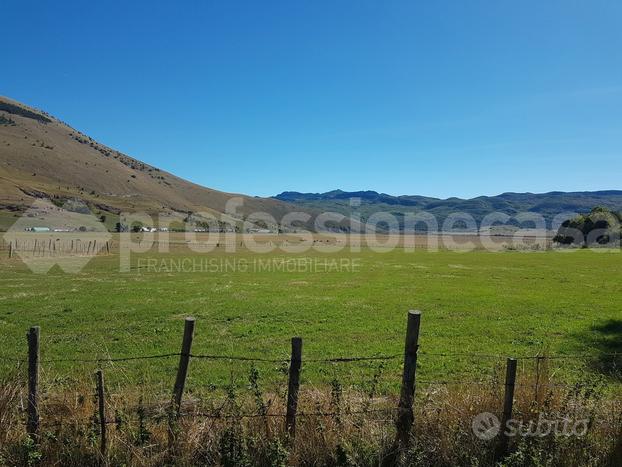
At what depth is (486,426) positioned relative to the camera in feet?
22.1

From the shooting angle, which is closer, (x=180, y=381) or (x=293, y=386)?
(x=293, y=386)

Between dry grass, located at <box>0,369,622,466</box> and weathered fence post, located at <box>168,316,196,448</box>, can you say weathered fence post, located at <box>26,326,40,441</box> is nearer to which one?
dry grass, located at <box>0,369,622,466</box>

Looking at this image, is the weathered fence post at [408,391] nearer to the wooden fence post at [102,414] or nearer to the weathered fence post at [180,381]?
the weathered fence post at [180,381]

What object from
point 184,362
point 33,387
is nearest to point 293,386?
point 184,362

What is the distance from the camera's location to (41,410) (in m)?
7.15

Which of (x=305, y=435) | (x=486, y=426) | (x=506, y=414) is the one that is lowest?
(x=305, y=435)

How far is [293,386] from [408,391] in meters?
1.82

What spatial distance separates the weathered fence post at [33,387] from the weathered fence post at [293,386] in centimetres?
402

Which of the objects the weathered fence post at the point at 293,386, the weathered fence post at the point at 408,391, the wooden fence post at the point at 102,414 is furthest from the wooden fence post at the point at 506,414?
the wooden fence post at the point at 102,414

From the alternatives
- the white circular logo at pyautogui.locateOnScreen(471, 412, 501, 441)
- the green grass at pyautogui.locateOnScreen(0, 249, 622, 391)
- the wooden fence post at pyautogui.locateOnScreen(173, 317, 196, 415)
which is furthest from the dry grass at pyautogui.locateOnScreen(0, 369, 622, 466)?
the green grass at pyautogui.locateOnScreen(0, 249, 622, 391)

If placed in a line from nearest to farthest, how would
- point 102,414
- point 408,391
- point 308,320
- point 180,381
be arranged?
point 102,414, point 408,391, point 180,381, point 308,320

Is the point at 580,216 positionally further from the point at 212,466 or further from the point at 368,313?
the point at 212,466

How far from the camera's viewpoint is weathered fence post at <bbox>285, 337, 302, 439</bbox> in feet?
21.3

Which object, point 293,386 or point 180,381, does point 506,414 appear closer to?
point 293,386
